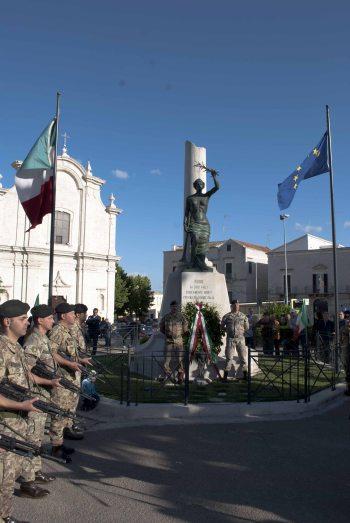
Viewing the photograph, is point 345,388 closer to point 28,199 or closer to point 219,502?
point 219,502

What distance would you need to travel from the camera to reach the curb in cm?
817

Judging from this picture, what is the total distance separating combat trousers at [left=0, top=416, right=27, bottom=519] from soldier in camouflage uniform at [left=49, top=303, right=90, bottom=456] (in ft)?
6.96

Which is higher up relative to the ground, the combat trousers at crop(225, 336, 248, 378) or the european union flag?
the european union flag

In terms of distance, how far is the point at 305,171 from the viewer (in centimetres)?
1602

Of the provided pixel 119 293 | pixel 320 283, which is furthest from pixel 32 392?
pixel 320 283

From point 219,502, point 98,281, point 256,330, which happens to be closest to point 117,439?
point 219,502

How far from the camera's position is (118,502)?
15.5 ft

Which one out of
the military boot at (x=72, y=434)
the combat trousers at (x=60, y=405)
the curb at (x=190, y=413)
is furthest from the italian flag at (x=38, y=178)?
the combat trousers at (x=60, y=405)

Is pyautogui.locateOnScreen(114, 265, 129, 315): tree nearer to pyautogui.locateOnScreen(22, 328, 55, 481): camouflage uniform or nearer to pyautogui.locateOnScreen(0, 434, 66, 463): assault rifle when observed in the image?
pyautogui.locateOnScreen(22, 328, 55, 481): camouflage uniform

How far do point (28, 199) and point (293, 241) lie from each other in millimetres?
56379

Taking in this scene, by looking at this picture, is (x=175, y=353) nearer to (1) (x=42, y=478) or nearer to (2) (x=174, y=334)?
(2) (x=174, y=334)

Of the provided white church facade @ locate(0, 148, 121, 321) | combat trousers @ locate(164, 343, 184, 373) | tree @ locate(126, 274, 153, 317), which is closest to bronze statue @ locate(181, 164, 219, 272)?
combat trousers @ locate(164, 343, 184, 373)

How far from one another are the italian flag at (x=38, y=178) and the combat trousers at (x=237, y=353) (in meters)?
6.16

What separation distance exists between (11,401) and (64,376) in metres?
2.59
